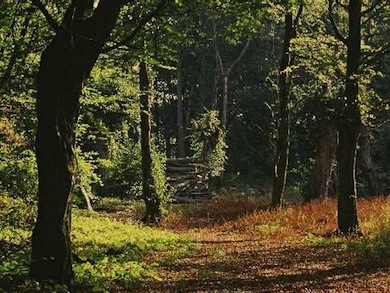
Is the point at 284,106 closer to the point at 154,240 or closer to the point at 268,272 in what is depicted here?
the point at 154,240

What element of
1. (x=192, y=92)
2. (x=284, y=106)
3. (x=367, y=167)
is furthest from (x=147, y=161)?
(x=192, y=92)

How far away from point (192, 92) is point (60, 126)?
4602 cm

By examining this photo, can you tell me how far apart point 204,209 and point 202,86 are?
A: 88.7 ft

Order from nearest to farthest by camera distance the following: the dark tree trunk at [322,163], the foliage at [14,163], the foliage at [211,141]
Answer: the foliage at [14,163]
the dark tree trunk at [322,163]
the foliage at [211,141]

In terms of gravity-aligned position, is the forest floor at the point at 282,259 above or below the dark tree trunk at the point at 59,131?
below

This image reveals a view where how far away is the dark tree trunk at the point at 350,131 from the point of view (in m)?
12.5

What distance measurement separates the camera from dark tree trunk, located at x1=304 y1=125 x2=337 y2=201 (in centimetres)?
2111

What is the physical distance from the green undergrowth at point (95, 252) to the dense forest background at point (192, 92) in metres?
1.23

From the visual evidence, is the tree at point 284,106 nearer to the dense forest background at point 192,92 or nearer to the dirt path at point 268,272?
the dense forest background at point 192,92

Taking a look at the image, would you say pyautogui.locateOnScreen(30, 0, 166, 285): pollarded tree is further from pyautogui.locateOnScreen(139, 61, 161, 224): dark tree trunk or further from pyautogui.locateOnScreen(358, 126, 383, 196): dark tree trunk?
pyautogui.locateOnScreen(358, 126, 383, 196): dark tree trunk

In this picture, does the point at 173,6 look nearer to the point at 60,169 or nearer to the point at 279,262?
the point at 60,169

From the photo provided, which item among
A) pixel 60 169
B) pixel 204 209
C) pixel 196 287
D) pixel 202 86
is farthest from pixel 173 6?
pixel 202 86

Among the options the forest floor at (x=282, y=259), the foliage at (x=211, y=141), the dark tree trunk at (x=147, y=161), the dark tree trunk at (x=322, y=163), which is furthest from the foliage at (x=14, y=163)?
the foliage at (x=211, y=141)

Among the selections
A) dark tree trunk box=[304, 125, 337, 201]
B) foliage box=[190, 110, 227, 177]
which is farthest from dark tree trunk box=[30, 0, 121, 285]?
foliage box=[190, 110, 227, 177]
